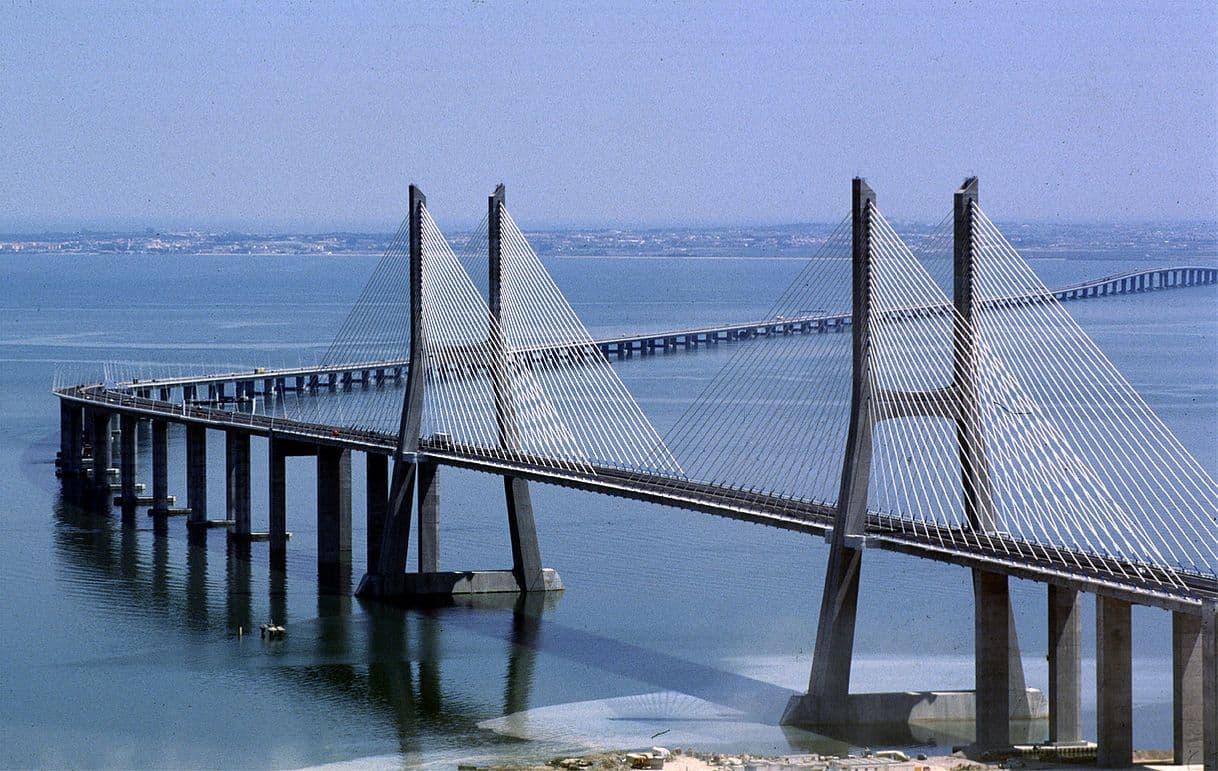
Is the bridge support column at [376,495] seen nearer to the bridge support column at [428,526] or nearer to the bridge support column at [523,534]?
the bridge support column at [428,526]

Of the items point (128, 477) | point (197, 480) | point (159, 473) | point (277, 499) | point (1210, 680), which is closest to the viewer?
point (1210, 680)

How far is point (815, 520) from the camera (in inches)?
1441

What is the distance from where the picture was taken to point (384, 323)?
156 meters

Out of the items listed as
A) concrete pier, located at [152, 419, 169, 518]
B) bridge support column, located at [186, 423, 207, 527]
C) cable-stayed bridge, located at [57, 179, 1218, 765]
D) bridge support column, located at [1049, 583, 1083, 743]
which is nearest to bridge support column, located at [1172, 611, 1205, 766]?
cable-stayed bridge, located at [57, 179, 1218, 765]

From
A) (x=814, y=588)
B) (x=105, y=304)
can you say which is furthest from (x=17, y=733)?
(x=105, y=304)

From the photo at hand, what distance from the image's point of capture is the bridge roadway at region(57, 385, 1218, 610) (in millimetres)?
29359

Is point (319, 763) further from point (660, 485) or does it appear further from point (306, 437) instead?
point (306, 437)

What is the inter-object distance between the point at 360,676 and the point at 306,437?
1279 cm

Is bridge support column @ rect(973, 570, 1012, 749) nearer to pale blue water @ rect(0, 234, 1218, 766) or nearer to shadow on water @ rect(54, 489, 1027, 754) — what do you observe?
shadow on water @ rect(54, 489, 1027, 754)

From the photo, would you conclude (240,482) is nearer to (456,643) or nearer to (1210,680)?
(456,643)

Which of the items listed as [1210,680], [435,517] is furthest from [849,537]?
[435,517]

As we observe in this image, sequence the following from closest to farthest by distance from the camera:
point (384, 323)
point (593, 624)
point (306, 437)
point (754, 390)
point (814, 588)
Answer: point (593, 624) < point (814, 588) < point (306, 437) < point (754, 390) < point (384, 323)

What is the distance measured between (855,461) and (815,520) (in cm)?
215

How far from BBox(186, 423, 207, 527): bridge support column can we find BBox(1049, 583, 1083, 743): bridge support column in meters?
30.4
